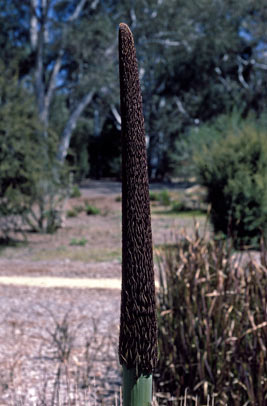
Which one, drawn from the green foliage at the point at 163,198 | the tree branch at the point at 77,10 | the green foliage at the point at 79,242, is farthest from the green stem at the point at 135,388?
the tree branch at the point at 77,10

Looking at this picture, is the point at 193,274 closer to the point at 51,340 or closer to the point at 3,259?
the point at 51,340

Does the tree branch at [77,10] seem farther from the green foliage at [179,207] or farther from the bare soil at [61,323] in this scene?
the bare soil at [61,323]

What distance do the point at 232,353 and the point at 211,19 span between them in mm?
28845

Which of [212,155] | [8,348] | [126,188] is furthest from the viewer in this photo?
[212,155]

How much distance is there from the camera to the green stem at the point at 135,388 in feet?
4.78

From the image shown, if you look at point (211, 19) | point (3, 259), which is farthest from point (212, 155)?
point (211, 19)

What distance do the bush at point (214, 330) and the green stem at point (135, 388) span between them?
1642 millimetres

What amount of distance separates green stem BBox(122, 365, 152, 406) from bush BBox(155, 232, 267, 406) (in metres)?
1.64

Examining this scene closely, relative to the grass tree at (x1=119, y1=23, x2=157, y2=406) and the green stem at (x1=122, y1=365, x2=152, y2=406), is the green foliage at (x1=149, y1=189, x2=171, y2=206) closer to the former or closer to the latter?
the green stem at (x1=122, y1=365, x2=152, y2=406)

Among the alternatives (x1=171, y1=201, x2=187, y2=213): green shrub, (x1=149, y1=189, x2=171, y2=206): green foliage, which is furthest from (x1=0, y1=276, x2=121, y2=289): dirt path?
(x1=149, y1=189, x2=171, y2=206): green foliage

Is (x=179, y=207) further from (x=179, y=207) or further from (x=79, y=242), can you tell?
(x=79, y=242)

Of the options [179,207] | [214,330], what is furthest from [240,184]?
[179,207]

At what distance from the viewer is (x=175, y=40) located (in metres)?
27.4

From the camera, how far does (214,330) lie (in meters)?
3.57
